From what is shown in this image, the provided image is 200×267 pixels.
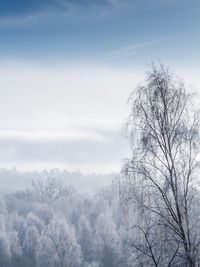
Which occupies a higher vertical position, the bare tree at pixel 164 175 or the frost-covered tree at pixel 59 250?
the bare tree at pixel 164 175

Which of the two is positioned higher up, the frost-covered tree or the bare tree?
the bare tree

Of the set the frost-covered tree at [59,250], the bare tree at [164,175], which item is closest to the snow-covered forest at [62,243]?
the frost-covered tree at [59,250]

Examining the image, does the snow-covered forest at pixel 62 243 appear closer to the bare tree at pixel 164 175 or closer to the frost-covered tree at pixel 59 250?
the frost-covered tree at pixel 59 250

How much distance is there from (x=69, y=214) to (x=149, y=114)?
104m

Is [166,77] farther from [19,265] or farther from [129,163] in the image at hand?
[19,265]

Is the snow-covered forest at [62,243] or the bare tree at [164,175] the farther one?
the snow-covered forest at [62,243]

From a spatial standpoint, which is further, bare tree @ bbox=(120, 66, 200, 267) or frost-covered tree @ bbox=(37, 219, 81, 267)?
frost-covered tree @ bbox=(37, 219, 81, 267)

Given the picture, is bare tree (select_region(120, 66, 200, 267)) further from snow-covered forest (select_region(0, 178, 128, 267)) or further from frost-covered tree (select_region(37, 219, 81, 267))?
frost-covered tree (select_region(37, 219, 81, 267))

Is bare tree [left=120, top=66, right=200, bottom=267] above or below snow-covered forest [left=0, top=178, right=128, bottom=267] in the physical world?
above

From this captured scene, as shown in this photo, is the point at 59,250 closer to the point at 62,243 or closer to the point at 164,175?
the point at 62,243

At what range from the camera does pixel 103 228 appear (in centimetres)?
8456

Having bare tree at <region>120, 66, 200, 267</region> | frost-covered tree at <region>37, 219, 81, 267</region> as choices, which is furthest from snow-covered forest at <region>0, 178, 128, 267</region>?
bare tree at <region>120, 66, 200, 267</region>

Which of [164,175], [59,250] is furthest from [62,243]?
[164,175]

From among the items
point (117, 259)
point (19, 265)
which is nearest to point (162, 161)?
point (117, 259)
